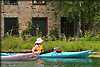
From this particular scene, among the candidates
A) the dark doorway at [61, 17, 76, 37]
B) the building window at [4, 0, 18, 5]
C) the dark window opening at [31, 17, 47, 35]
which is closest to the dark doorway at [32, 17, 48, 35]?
the dark window opening at [31, 17, 47, 35]

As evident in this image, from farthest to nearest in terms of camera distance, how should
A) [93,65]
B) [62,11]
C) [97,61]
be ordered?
Result: [62,11]
[97,61]
[93,65]

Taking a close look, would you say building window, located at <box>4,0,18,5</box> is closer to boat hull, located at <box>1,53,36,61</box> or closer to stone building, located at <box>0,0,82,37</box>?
stone building, located at <box>0,0,82,37</box>

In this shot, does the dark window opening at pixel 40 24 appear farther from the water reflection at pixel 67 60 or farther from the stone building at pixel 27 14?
the water reflection at pixel 67 60

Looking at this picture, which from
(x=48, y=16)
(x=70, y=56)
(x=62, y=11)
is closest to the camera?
(x=70, y=56)

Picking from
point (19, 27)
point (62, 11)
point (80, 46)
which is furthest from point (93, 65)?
point (19, 27)

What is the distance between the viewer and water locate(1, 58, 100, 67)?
1845 cm

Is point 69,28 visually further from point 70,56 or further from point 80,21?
point 70,56

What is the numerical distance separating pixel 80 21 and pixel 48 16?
9.26ft

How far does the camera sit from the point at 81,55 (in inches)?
842

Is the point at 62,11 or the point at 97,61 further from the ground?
the point at 62,11

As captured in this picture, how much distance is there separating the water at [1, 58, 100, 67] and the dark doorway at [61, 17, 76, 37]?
1238 cm

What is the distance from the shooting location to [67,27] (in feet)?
111

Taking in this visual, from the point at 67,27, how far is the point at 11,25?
453 centimetres

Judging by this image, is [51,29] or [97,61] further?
[51,29]
